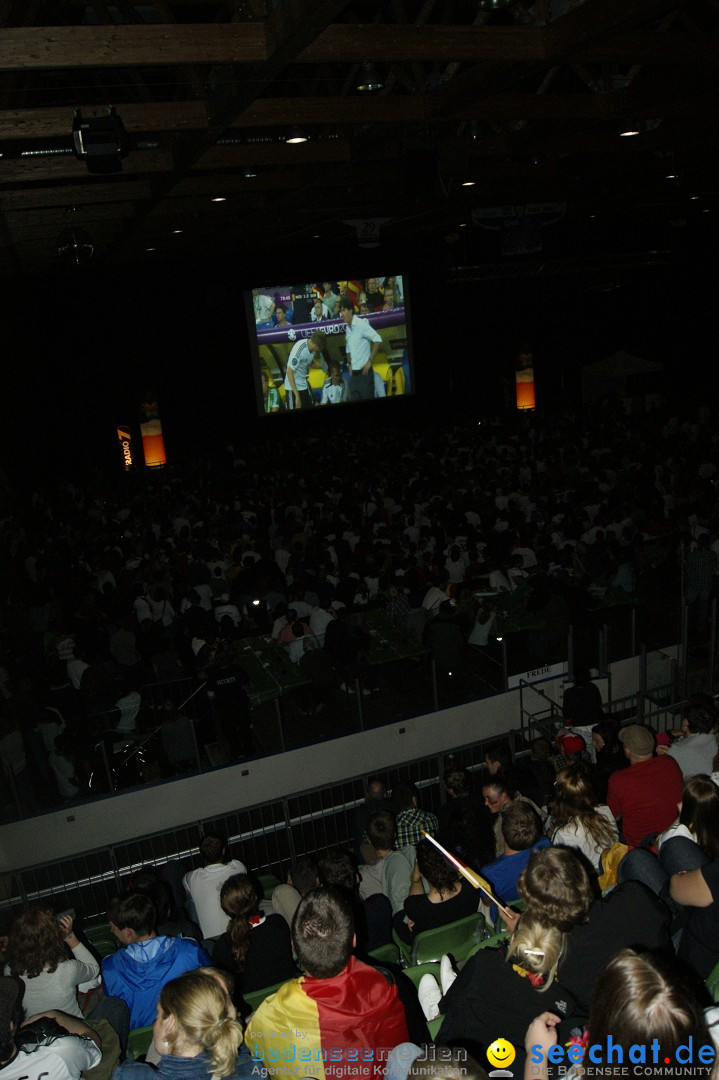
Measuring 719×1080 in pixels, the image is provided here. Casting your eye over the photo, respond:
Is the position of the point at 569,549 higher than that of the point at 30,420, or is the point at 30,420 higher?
the point at 30,420

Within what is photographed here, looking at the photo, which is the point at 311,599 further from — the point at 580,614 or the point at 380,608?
the point at 580,614

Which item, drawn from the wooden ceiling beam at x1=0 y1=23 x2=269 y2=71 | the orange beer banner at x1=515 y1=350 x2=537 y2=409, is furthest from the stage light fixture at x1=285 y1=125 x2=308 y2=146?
the orange beer banner at x1=515 y1=350 x2=537 y2=409

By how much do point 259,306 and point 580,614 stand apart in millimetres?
12902

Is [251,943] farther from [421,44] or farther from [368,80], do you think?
[368,80]

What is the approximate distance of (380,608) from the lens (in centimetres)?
866

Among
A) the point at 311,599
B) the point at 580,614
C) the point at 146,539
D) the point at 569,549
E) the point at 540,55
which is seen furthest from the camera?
the point at 146,539

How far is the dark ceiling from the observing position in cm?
445

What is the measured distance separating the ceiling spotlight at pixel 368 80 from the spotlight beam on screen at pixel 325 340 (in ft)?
41.1

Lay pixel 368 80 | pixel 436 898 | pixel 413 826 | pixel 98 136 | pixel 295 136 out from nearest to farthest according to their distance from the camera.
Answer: pixel 436 898 < pixel 413 826 < pixel 98 136 < pixel 368 80 < pixel 295 136

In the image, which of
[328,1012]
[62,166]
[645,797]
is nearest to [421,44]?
[62,166]

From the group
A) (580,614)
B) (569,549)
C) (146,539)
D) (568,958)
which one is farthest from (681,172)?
(568,958)

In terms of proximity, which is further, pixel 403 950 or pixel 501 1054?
pixel 403 950

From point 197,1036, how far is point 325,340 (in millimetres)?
17810

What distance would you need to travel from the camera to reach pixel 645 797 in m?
4.00
